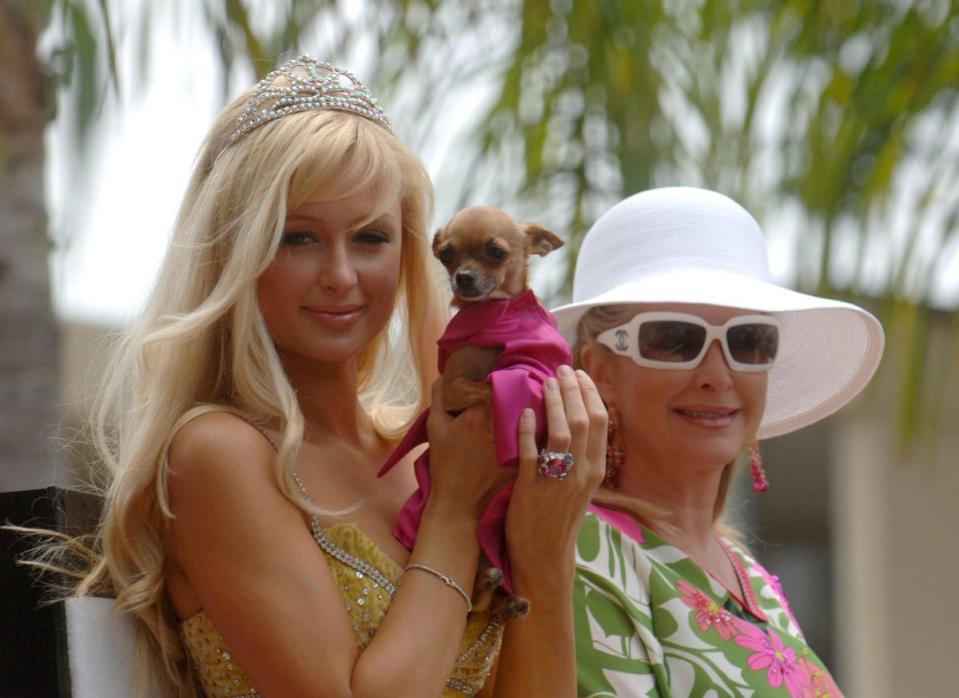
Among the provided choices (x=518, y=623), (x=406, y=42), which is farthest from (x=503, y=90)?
(x=518, y=623)

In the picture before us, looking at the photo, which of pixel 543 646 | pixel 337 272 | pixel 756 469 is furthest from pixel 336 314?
pixel 756 469

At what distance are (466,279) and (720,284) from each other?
83 centimetres

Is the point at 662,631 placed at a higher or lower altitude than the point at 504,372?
lower

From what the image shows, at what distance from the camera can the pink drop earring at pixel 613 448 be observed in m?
3.05

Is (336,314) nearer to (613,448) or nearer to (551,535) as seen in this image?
(551,535)

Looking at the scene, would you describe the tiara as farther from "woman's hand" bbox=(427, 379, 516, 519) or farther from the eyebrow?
"woman's hand" bbox=(427, 379, 516, 519)

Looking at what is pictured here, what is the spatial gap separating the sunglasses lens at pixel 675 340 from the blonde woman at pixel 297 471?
0.51 metres

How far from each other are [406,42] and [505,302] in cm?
267

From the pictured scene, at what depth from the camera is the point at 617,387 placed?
10.0 ft

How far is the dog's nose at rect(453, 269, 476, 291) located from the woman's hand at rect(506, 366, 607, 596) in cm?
20

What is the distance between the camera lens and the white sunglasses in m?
2.98

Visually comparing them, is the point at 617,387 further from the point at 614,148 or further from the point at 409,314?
the point at 614,148

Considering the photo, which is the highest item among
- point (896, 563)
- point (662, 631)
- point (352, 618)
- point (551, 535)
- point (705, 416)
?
point (705, 416)

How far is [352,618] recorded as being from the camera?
2.37 m
